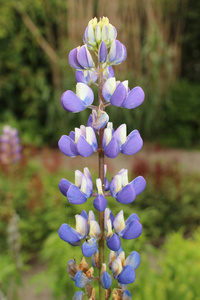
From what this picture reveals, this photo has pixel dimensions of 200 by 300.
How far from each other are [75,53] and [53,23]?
31.8 ft

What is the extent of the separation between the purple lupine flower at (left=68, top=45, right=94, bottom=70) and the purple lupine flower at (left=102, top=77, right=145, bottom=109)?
6cm

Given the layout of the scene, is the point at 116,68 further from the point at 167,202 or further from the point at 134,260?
the point at 134,260

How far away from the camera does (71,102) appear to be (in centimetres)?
90

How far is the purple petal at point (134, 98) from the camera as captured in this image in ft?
3.02

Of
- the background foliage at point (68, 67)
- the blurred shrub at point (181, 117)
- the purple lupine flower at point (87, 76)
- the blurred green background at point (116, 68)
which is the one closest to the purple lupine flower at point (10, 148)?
the purple lupine flower at point (87, 76)

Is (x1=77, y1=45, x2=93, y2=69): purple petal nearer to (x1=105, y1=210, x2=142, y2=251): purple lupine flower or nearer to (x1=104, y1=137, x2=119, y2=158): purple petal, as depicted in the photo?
(x1=104, y1=137, x2=119, y2=158): purple petal

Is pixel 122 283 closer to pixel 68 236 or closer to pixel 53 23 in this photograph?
pixel 68 236

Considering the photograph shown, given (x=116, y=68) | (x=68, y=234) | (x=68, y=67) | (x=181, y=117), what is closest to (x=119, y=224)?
(x=68, y=234)

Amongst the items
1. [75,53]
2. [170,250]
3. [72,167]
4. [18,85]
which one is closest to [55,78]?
[18,85]

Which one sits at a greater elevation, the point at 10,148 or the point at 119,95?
the point at 119,95

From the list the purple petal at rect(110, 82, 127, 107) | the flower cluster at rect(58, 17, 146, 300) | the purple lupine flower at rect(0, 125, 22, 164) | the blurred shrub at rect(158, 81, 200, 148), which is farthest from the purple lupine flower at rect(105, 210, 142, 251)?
the blurred shrub at rect(158, 81, 200, 148)

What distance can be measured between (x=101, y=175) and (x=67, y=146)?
10 cm

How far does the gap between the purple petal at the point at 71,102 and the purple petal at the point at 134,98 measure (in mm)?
107

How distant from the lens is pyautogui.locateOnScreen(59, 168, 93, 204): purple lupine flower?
34.8 inches
